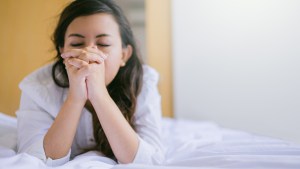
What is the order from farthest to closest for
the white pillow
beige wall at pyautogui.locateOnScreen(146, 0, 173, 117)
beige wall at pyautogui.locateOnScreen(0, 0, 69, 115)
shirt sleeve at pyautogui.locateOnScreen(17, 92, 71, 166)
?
beige wall at pyautogui.locateOnScreen(146, 0, 173, 117) → beige wall at pyautogui.locateOnScreen(0, 0, 69, 115) → the white pillow → shirt sleeve at pyautogui.locateOnScreen(17, 92, 71, 166)

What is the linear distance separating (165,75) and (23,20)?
1.16 meters

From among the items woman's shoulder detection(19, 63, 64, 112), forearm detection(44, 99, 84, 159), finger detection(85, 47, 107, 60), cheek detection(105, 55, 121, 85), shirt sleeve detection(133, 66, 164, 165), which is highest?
finger detection(85, 47, 107, 60)

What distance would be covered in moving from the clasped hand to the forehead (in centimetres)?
8

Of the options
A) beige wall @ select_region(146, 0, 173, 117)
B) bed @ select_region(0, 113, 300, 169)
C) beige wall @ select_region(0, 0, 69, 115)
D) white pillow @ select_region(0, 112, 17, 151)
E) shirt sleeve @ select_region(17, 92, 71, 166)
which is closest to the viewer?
bed @ select_region(0, 113, 300, 169)

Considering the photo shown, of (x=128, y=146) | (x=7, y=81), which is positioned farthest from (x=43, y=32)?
(x=128, y=146)

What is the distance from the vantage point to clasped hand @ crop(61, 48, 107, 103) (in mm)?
645

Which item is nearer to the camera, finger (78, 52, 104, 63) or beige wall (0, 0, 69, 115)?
finger (78, 52, 104, 63)

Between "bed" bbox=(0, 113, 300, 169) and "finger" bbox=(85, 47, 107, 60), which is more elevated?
"finger" bbox=(85, 47, 107, 60)

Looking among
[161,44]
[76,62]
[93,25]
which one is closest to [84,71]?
[76,62]

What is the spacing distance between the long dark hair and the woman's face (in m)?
0.03

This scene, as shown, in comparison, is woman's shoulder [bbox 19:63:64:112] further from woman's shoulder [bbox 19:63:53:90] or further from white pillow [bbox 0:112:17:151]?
white pillow [bbox 0:112:17:151]

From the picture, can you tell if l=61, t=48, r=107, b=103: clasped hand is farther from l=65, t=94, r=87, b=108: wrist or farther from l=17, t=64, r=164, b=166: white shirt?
l=17, t=64, r=164, b=166: white shirt

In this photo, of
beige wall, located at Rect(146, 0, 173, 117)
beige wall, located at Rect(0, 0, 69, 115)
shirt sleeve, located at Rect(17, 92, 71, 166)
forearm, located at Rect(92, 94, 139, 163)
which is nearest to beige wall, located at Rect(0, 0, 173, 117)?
beige wall, located at Rect(0, 0, 69, 115)

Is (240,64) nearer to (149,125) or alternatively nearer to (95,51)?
(149,125)
